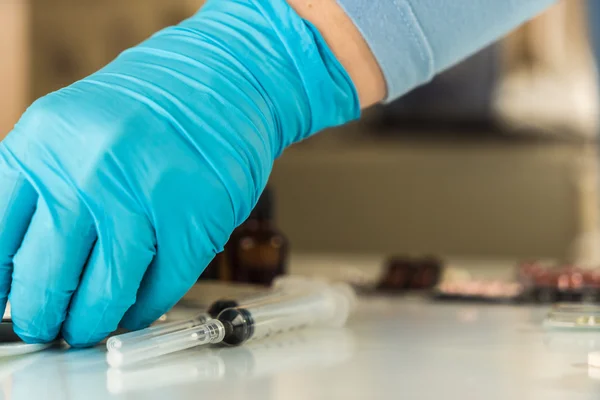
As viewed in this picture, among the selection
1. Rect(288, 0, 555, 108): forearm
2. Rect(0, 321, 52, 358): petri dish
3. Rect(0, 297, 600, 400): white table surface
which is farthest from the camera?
Rect(288, 0, 555, 108): forearm

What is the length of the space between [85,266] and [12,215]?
2.9 inches

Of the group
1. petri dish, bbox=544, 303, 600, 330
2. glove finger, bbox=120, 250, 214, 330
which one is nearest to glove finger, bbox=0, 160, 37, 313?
glove finger, bbox=120, 250, 214, 330

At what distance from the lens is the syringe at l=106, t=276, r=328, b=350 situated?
23.8 inches

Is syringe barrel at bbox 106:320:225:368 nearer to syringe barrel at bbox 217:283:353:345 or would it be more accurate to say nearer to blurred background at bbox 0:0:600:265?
syringe barrel at bbox 217:283:353:345

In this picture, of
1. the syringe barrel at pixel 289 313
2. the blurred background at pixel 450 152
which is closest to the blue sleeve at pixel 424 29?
the syringe barrel at pixel 289 313

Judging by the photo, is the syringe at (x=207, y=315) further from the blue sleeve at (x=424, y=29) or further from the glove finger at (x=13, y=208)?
the blue sleeve at (x=424, y=29)

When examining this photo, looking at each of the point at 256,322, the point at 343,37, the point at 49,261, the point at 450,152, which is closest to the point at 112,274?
the point at 49,261

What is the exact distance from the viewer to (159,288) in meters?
0.67

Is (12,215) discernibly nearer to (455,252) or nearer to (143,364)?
(143,364)

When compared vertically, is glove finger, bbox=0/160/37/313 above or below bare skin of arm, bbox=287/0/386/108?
below

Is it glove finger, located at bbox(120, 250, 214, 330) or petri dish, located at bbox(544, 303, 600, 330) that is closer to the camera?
glove finger, located at bbox(120, 250, 214, 330)

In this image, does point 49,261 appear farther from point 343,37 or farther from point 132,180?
point 343,37

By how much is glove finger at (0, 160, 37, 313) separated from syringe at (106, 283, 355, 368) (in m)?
0.13

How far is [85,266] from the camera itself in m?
0.63
